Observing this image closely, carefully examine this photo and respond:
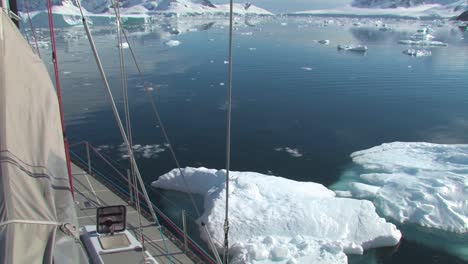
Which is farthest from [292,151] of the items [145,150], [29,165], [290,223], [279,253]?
[29,165]

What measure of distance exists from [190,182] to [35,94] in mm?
10250

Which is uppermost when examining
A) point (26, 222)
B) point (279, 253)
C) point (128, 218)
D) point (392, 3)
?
point (392, 3)

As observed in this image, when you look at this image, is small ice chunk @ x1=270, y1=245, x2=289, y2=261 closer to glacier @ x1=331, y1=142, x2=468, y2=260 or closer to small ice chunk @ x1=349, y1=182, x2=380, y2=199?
glacier @ x1=331, y1=142, x2=468, y2=260

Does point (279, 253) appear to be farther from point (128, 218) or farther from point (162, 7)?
point (162, 7)

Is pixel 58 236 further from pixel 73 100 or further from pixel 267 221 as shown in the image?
pixel 73 100

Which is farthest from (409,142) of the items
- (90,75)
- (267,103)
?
(90,75)

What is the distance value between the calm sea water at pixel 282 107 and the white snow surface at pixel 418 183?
98 centimetres

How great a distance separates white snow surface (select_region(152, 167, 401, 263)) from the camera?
919cm

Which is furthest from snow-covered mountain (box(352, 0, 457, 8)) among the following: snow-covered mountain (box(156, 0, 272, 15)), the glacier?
→ the glacier

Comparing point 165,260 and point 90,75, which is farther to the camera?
point 90,75

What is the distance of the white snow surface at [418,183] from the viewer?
1123 centimetres

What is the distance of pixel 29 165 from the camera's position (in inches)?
110

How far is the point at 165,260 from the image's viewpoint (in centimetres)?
674

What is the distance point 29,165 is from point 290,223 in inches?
333
